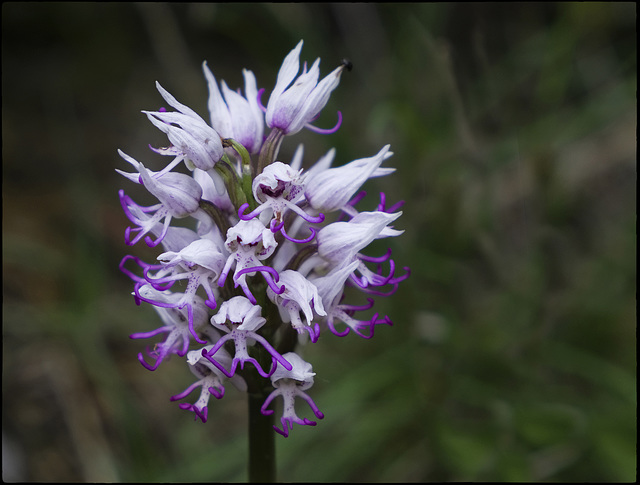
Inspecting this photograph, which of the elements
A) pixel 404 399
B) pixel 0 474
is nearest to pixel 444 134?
pixel 404 399

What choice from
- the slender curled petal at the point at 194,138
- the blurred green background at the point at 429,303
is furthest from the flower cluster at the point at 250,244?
the blurred green background at the point at 429,303

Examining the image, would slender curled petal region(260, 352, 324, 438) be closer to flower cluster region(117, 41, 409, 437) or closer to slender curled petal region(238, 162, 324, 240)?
flower cluster region(117, 41, 409, 437)

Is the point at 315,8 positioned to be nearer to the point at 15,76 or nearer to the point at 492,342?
the point at 15,76

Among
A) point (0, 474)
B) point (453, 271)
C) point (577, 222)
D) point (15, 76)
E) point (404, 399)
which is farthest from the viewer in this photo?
point (15, 76)

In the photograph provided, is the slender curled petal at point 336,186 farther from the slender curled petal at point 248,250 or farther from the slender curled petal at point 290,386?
the slender curled petal at point 290,386

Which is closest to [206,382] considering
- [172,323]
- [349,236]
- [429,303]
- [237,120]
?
[172,323]
